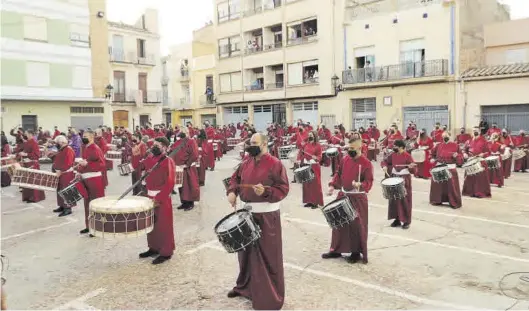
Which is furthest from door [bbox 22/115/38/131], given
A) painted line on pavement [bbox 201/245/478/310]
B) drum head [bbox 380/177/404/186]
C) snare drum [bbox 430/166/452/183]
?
painted line on pavement [bbox 201/245/478/310]

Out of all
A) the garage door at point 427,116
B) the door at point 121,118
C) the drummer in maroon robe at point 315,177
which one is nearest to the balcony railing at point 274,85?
the garage door at point 427,116

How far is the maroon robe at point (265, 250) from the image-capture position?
502 centimetres

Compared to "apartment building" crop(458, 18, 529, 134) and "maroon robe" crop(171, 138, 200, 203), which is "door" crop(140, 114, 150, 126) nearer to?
"apartment building" crop(458, 18, 529, 134)

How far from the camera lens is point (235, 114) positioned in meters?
37.2

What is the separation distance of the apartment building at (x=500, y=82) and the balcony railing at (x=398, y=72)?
1342 mm

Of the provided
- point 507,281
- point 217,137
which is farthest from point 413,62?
point 507,281

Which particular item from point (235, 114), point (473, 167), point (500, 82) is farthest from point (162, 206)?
point (235, 114)

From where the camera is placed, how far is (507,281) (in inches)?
229

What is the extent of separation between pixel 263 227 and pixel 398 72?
22.4 meters

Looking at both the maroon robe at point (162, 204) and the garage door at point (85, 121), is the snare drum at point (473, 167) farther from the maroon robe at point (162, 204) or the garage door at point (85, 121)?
the garage door at point (85, 121)

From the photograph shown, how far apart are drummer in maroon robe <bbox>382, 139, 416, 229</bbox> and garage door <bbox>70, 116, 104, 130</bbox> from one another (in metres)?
26.4

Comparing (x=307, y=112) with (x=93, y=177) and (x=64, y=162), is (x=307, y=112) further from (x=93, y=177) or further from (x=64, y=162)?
(x=93, y=177)

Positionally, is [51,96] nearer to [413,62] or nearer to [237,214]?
[413,62]

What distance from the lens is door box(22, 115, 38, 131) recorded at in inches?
1136
